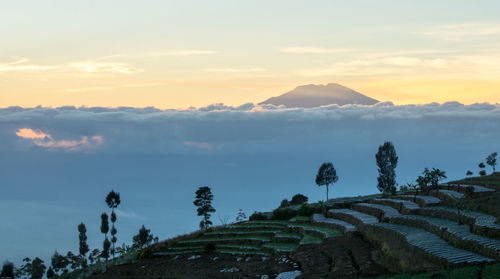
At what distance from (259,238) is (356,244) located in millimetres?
16601

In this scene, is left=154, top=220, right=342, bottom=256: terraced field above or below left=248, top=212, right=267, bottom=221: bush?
below

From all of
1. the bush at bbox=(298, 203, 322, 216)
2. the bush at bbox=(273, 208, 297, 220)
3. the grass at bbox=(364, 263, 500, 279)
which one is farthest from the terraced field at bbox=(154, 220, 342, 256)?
the grass at bbox=(364, 263, 500, 279)

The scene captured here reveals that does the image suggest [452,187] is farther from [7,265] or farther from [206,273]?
[7,265]

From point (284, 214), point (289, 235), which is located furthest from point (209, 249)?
point (284, 214)

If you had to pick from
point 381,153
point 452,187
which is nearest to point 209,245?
point 452,187

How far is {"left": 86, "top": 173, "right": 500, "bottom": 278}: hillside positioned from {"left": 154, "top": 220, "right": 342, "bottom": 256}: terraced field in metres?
0.10

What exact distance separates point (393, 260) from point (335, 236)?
12172 millimetres

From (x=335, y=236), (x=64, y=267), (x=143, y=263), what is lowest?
(x=64, y=267)

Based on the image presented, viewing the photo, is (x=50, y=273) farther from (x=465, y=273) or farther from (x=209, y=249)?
(x=465, y=273)

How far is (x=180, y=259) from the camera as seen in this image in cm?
4794

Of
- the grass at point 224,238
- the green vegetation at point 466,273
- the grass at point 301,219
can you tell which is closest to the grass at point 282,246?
the grass at point 224,238

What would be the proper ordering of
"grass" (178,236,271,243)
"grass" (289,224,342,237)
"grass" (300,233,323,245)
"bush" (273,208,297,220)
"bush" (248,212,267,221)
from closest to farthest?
"grass" (300,233,323,245) < "grass" (289,224,342,237) < "grass" (178,236,271,243) < "bush" (273,208,297,220) < "bush" (248,212,267,221)

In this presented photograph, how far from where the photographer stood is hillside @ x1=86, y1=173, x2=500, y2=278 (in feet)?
81.0

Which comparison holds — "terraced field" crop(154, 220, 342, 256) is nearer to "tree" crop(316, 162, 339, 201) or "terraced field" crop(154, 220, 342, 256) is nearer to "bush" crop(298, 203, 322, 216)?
"bush" crop(298, 203, 322, 216)
